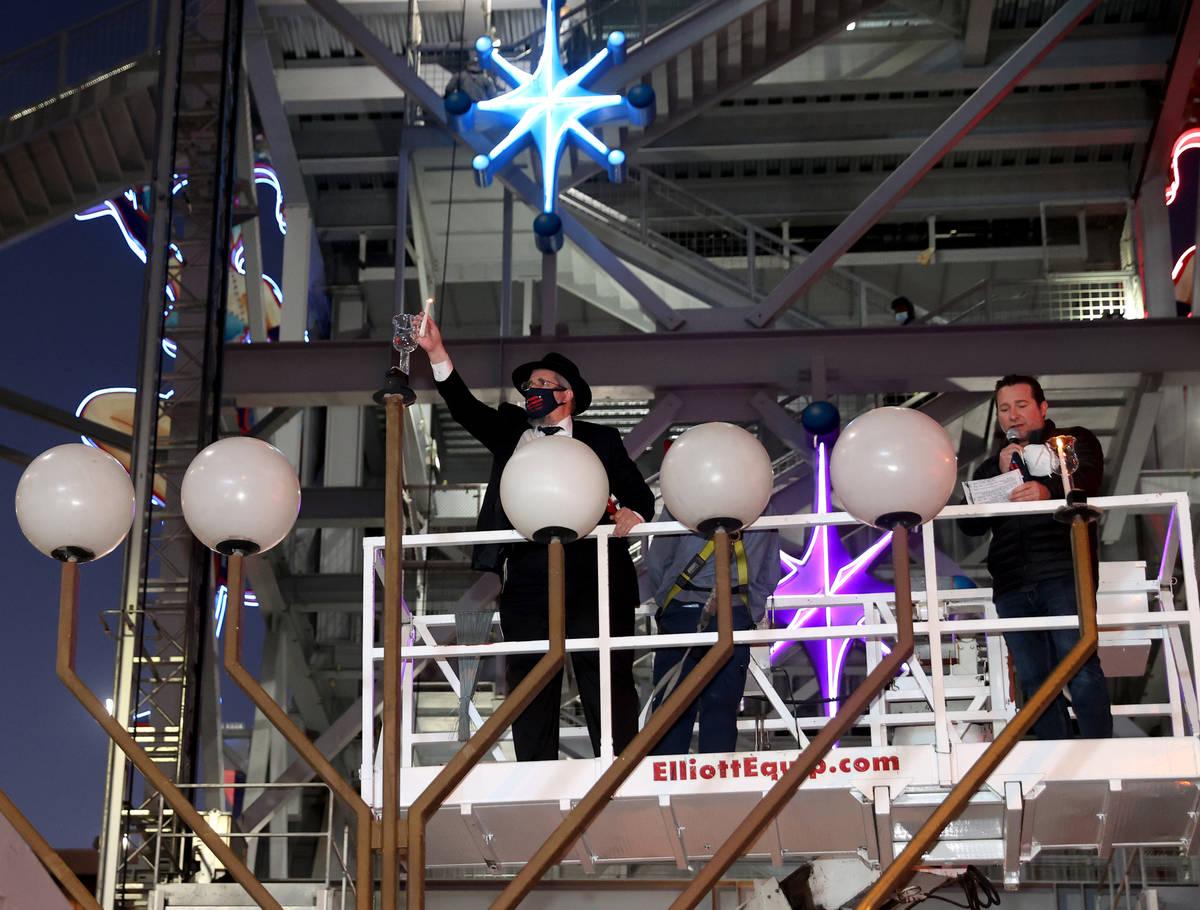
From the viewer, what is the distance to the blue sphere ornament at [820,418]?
13.7 metres

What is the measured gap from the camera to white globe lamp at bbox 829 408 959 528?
5.26 metres

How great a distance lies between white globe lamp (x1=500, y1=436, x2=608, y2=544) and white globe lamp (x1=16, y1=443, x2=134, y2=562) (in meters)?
1.36

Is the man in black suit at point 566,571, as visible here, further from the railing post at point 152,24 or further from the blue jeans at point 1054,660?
the railing post at point 152,24

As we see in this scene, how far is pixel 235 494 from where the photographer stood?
17.5ft

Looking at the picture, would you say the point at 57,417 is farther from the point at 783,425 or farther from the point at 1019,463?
the point at 1019,463

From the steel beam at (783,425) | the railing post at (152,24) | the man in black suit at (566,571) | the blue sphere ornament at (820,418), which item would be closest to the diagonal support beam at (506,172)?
the steel beam at (783,425)

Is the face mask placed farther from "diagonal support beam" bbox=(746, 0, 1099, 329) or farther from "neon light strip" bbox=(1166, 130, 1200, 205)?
"neon light strip" bbox=(1166, 130, 1200, 205)

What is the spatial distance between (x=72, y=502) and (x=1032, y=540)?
170 inches

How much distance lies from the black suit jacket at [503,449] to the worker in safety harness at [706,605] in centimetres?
29

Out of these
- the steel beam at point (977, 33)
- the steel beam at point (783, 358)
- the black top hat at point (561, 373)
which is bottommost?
the black top hat at point (561, 373)

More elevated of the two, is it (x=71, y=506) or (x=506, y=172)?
(x=506, y=172)

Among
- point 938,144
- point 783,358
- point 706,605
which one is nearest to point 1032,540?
point 706,605

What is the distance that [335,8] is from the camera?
1520 centimetres

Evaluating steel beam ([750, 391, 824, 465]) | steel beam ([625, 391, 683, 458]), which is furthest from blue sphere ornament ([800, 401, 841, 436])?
steel beam ([625, 391, 683, 458])
